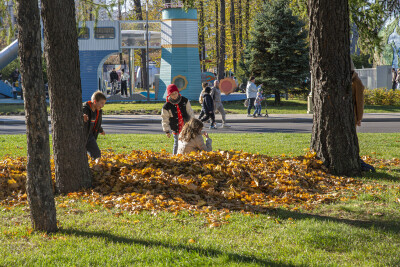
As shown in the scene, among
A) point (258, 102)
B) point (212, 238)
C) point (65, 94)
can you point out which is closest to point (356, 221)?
point (212, 238)

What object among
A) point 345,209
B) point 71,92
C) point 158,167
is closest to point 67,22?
point 71,92

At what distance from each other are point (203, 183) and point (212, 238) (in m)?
1.87

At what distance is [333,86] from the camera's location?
7.35 metres

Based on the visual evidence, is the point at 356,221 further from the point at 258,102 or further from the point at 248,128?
the point at 258,102

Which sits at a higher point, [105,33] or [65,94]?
[105,33]

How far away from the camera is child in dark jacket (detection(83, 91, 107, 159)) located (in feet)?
26.2

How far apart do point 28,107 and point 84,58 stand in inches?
1035

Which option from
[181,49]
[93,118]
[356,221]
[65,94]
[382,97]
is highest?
[181,49]

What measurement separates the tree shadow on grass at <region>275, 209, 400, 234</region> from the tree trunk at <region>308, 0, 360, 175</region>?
93.1 inches

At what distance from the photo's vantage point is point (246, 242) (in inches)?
174

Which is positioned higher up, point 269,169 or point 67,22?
point 67,22

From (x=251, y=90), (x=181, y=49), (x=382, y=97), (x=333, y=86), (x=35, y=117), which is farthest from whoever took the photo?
(x=181, y=49)

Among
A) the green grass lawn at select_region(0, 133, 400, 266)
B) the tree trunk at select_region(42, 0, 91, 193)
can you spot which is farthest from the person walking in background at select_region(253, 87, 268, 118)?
the tree trunk at select_region(42, 0, 91, 193)

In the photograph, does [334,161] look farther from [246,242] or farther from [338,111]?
[246,242]
